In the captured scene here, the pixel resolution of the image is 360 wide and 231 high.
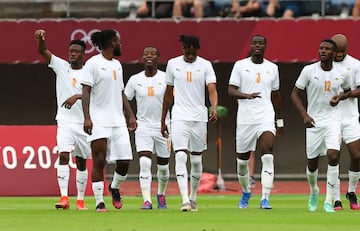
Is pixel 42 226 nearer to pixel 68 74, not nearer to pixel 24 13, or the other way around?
pixel 68 74

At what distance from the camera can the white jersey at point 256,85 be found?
19.9 m

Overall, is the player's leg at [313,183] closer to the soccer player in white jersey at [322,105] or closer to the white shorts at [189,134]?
the soccer player in white jersey at [322,105]

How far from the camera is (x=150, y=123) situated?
2075 centimetres

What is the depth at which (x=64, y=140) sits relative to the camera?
19891 mm

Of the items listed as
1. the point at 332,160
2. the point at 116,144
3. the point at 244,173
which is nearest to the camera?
the point at 116,144

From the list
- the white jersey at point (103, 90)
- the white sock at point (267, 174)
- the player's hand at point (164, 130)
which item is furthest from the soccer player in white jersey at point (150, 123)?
the white jersey at point (103, 90)

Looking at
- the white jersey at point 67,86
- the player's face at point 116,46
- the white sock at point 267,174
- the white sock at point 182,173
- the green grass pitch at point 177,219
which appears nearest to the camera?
the green grass pitch at point 177,219

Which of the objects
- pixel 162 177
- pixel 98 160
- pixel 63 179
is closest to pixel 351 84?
pixel 162 177

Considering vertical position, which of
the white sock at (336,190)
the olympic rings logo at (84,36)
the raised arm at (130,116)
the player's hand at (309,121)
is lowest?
the white sock at (336,190)

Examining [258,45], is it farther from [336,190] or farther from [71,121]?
[71,121]

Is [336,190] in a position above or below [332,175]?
below

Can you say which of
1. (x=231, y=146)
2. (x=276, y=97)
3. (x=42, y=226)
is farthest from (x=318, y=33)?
(x=42, y=226)

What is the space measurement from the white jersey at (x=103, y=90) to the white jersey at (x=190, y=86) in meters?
1.14

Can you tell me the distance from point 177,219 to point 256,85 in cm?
373
